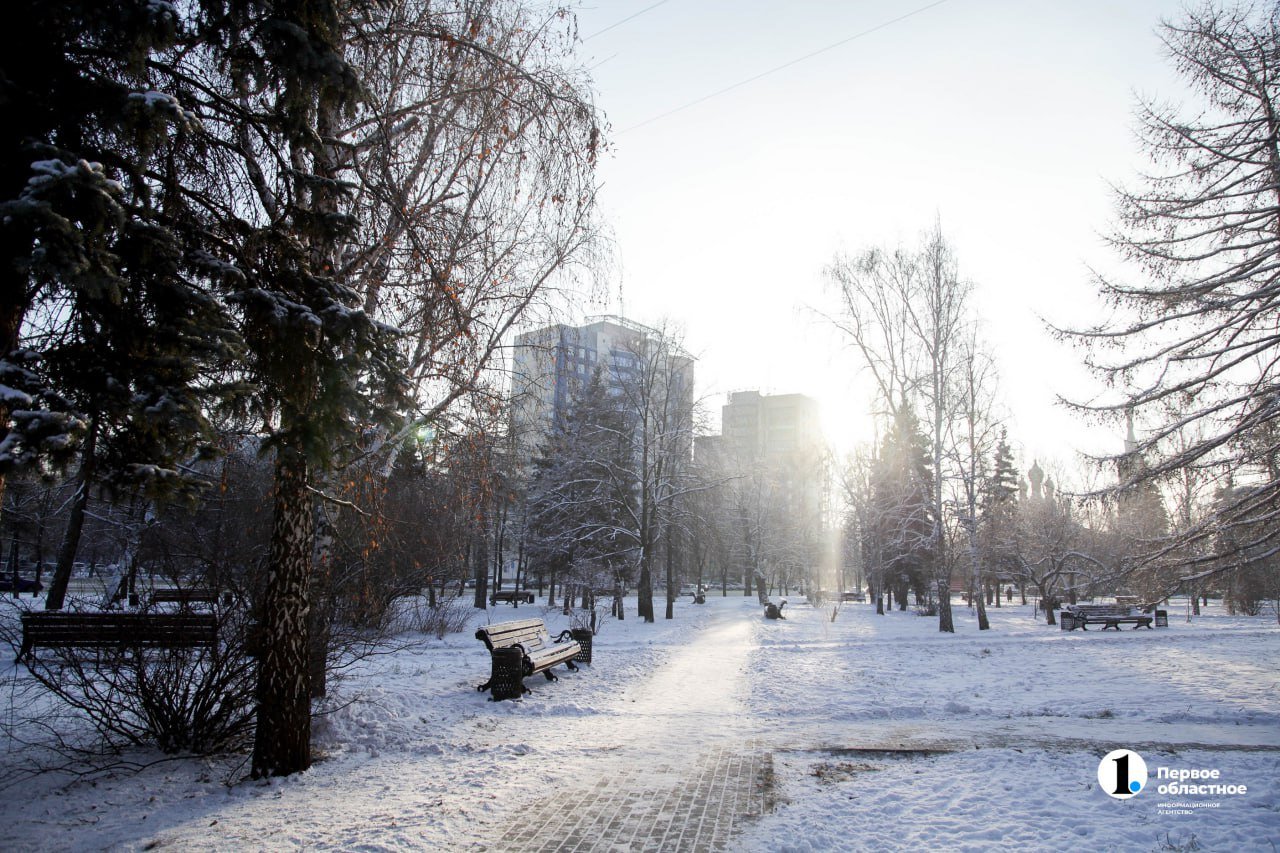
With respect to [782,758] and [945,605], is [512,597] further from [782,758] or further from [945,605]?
[782,758]

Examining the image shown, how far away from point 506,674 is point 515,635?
3.77ft

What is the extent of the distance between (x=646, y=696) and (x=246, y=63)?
8.77 m

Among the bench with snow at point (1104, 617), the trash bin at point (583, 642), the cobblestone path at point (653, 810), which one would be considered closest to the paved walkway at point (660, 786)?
the cobblestone path at point (653, 810)

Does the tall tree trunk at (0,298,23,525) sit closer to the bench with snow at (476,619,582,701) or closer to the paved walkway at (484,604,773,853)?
the paved walkway at (484,604,773,853)

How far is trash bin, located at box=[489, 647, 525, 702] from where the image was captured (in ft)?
30.2

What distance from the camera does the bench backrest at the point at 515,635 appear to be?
9.59 metres

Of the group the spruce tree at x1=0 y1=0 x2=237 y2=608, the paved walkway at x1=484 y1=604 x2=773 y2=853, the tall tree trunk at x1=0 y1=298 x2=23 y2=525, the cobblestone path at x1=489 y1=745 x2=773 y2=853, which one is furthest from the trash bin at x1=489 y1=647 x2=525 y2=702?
the tall tree trunk at x1=0 y1=298 x2=23 y2=525

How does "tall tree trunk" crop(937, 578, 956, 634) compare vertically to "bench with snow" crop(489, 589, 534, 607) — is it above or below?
above

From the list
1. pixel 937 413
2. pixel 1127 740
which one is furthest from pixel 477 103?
pixel 937 413

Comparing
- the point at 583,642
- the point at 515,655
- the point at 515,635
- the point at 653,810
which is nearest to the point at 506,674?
the point at 515,655

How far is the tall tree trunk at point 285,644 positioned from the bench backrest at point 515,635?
330 cm

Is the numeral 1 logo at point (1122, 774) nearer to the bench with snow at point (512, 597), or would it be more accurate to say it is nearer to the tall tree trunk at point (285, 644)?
the tall tree trunk at point (285, 644)

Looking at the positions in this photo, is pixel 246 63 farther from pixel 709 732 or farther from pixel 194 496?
pixel 709 732

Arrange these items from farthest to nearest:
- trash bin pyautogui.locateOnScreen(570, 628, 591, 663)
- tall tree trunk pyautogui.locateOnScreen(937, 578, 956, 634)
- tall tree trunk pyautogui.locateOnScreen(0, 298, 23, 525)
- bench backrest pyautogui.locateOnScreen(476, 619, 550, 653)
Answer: tall tree trunk pyautogui.locateOnScreen(937, 578, 956, 634) → trash bin pyautogui.locateOnScreen(570, 628, 591, 663) → bench backrest pyautogui.locateOnScreen(476, 619, 550, 653) → tall tree trunk pyautogui.locateOnScreen(0, 298, 23, 525)
